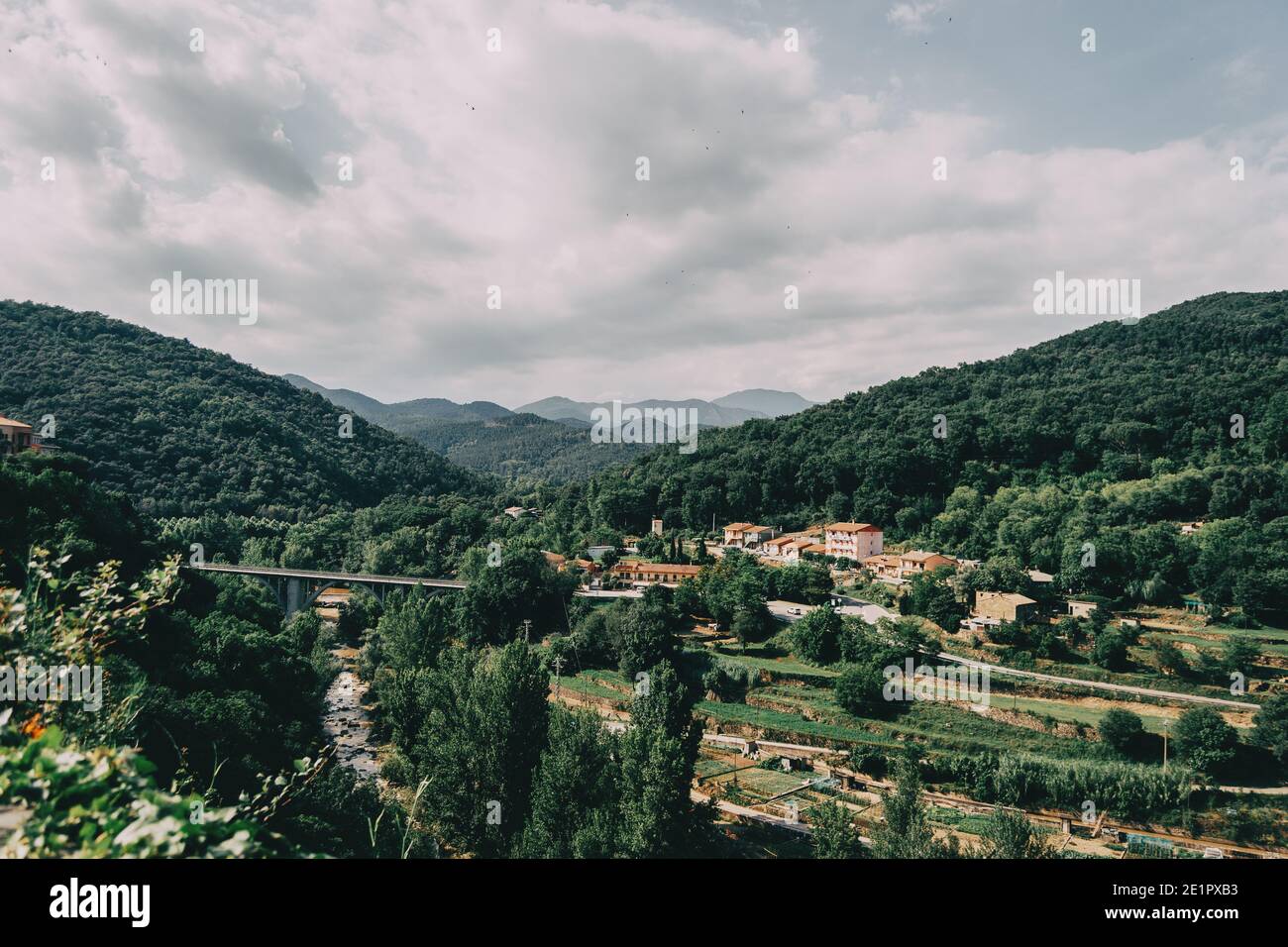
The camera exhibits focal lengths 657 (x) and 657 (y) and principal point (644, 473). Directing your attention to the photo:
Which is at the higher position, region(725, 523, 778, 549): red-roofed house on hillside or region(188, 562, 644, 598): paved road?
region(725, 523, 778, 549): red-roofed house on hillside

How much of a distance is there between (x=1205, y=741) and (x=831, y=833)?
14277 millimetres

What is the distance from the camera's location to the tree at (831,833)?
15.9 meters

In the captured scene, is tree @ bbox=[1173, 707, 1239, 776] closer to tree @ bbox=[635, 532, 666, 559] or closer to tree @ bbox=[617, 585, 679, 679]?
tree @ bbox=[617, 585, 679, 679]

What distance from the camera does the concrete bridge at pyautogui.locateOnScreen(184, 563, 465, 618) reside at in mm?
43031

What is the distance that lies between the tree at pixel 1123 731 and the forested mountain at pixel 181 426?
6023cm

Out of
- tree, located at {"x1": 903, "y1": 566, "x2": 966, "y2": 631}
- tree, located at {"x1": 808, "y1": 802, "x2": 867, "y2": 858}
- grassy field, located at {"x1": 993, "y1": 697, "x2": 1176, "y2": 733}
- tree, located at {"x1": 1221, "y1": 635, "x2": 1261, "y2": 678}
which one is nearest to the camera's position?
tree, located at {"x1": 808, "y1": 802, "x2": 867, "y2": 858}

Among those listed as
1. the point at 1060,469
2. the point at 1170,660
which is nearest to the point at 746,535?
the point at 1060,469

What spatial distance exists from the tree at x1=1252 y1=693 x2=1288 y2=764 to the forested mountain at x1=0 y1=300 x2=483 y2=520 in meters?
64.4

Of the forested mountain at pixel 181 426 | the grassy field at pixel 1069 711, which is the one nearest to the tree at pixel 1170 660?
the grassy field at pixel 1069 711

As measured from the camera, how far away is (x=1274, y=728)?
21000 millimetres

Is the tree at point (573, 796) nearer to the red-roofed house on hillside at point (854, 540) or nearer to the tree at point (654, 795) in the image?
the tree at point (654, 795)

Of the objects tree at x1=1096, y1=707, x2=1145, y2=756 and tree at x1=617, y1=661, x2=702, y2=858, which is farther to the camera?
tree at x1=1096, y1=707, x2=1145, y2=756

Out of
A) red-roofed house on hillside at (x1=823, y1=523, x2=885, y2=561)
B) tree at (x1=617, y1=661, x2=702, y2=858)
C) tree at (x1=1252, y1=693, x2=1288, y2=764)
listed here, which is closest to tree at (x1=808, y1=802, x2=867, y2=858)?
tree at (x1=617, y1=661, x2=702, y2=858)
